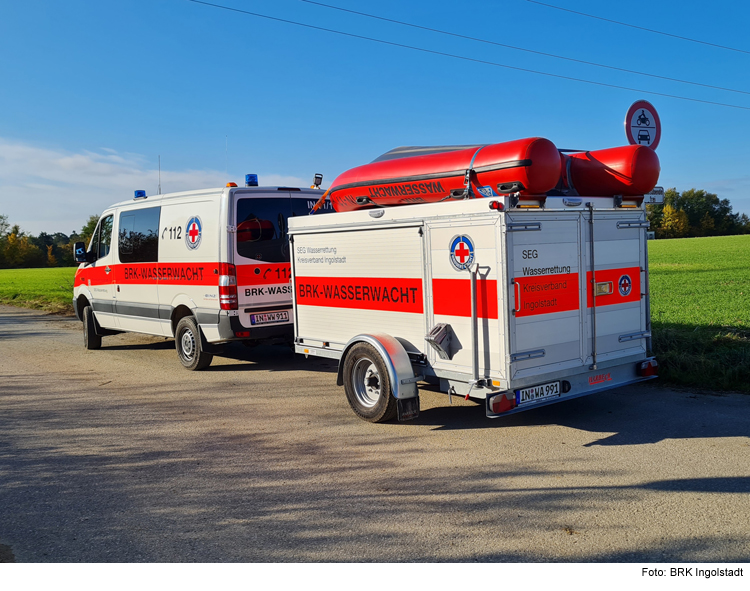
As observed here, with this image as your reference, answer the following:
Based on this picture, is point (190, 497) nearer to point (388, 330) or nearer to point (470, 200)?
point (388, 330)

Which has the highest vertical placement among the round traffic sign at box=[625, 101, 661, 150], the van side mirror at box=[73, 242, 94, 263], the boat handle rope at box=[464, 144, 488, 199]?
the round traffic sign at box=[625, 101, 661, 150]

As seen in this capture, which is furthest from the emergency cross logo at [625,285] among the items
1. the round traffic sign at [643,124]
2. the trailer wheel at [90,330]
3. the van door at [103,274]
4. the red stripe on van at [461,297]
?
the trailer wheel at [90,330]

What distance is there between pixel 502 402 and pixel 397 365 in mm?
1163

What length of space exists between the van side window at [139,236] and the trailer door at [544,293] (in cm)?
662

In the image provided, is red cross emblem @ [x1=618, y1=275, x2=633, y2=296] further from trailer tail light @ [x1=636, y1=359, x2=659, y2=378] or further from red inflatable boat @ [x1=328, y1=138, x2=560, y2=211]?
red inflatable boat @ [x1=328, y1=138, x2=560, y2=211]

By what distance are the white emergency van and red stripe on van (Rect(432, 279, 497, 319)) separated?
11.2ft

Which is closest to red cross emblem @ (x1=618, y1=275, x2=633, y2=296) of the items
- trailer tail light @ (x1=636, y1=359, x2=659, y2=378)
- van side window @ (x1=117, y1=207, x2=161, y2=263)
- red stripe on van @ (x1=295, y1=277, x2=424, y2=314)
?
trailer tail light @ (x1=636, y1=359, x2=659, y2=378)

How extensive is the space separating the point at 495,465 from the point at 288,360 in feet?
19.6

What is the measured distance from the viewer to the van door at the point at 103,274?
471 inches

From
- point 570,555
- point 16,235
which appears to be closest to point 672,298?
point 570,555

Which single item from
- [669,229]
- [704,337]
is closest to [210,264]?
[704,337]

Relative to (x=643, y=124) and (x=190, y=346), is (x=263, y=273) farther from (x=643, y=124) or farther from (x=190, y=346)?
(x=643, y=124)

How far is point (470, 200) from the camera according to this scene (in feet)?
20.0

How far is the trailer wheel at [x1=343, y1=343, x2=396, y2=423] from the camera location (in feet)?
22.2
